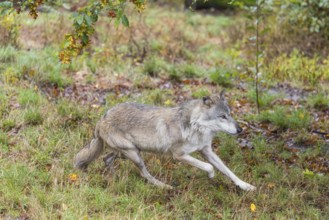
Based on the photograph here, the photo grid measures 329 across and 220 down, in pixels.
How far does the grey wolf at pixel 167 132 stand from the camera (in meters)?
6.98

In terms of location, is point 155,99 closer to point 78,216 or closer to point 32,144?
point 32,144

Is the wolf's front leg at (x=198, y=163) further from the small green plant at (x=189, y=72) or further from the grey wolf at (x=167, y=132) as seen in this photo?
the small green plant at (x=189, y=72)

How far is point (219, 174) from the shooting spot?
24.9 feet

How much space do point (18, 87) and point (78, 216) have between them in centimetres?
495

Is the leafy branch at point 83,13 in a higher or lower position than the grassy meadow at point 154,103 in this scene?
higher

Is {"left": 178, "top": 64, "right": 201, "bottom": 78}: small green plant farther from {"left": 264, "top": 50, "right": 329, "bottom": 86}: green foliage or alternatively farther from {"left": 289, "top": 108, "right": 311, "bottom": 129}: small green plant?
{"left": 289, "top": 108, "right": 311, "bottom": 129}: small green plant

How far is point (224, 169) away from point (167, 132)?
0.93 metres

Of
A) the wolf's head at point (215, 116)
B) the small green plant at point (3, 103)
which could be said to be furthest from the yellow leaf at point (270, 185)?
the small green plant at point (3, 103)

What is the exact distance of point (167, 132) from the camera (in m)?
7.11

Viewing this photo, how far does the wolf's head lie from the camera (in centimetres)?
693

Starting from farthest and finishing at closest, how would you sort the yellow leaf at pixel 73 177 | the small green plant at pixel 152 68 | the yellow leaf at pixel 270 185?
the small green plant at pixel 152 68, the yellow leaf at pixel 270 185, the yellow leaf at pixel 73 177

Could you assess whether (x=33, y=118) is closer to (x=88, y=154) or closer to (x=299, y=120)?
(x=88, y=154)

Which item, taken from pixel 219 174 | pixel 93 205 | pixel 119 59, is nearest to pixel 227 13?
pixel 119 59

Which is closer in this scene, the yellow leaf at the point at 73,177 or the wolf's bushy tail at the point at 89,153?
the yellow leaf at the point at 73,177
